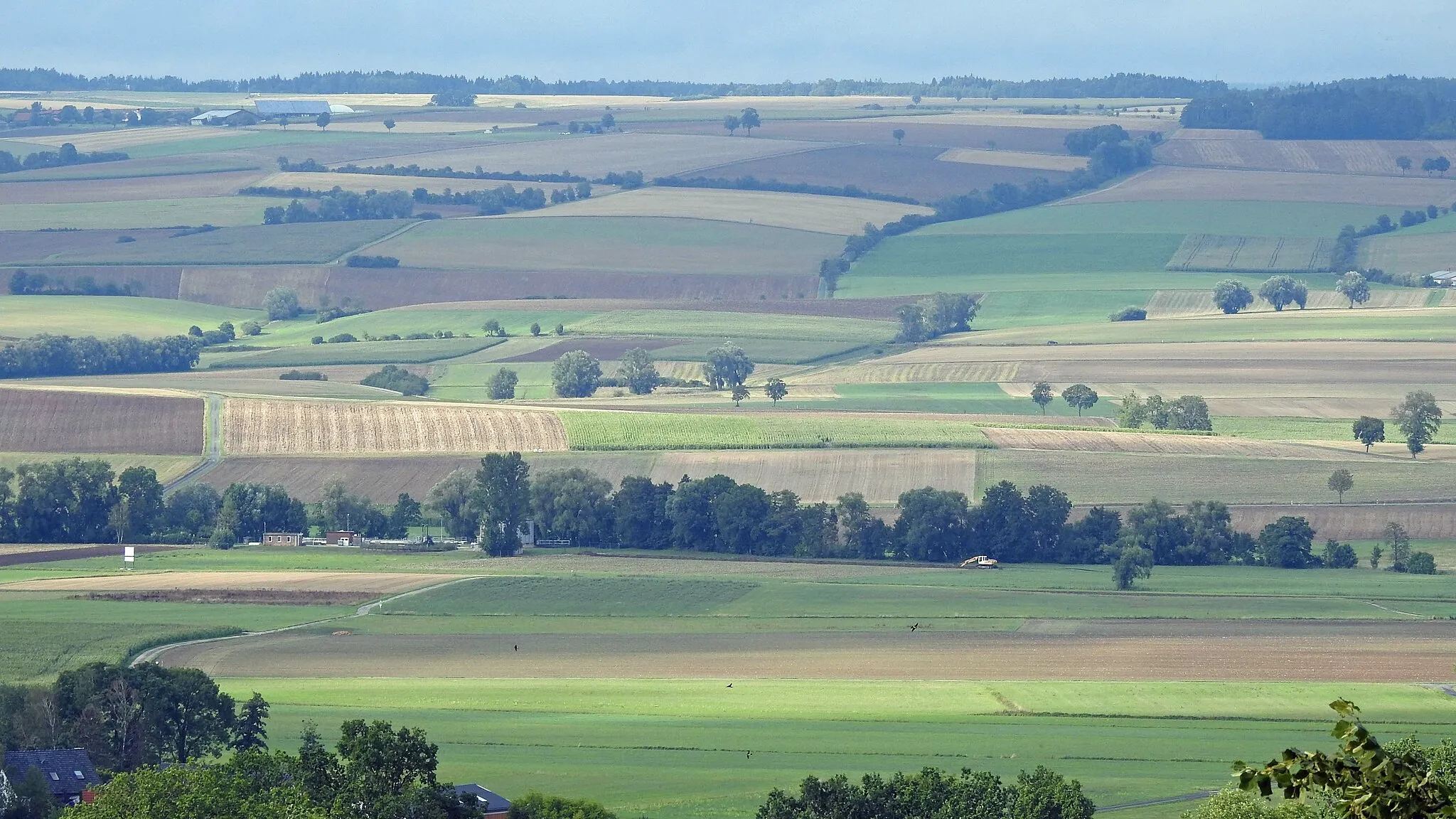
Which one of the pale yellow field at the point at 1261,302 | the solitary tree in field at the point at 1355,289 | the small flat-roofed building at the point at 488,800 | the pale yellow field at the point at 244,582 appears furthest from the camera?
the pale yellow field at the point at 1261,302

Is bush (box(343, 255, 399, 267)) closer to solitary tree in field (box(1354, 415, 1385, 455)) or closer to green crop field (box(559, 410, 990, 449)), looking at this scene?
green crop field (box(559, 410, 990, 449))

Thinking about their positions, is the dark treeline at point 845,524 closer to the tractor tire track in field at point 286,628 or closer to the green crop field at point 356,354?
the tractor tire track in field at point 286,628

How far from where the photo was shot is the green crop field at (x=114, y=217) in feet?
632

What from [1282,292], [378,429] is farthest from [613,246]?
[378,429]

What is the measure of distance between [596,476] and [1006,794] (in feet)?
201

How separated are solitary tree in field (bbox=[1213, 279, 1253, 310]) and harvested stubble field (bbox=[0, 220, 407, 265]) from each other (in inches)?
3049

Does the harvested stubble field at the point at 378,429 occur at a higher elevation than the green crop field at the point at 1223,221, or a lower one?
lower

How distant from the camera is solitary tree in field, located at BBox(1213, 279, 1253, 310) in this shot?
6462 inches

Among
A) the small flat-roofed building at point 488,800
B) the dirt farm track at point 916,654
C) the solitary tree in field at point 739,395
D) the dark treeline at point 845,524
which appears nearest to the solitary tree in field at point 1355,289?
the solitary tree in field at point 739,395

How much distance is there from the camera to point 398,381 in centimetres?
13412

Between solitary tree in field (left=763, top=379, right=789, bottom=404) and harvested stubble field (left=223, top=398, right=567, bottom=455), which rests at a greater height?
solitary tree in field (left=763, top=379, right=789, bottom=404)

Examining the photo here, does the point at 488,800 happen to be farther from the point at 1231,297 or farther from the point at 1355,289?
the point at 1355,289

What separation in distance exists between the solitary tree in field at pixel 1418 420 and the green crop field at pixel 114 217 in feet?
389

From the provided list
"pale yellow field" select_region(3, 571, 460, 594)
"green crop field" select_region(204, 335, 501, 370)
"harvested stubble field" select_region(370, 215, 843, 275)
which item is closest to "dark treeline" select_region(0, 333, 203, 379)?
"green crop field" select_region(204, 335, 501, 370)
